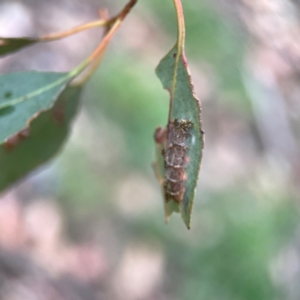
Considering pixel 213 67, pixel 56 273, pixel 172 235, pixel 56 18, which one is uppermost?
pixel 56 18

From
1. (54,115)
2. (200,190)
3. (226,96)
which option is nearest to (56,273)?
(200,190)

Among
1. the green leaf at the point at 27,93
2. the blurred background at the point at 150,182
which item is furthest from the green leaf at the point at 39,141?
the blurred background at the point at 150,182

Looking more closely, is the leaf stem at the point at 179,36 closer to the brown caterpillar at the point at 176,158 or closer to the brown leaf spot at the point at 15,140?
the brown caterpillar at the point at 176,158

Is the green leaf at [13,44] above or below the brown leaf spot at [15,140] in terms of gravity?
above

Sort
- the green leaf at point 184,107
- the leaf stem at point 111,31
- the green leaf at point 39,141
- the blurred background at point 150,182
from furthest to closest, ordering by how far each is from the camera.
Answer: the blurred background at point 150,182 → the green leaf at point 39,141 → the leaf stem at point 111,31 → the green leaf at point 184,107

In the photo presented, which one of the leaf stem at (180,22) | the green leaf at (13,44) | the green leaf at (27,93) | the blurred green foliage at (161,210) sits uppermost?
the green leaf at (13,44)

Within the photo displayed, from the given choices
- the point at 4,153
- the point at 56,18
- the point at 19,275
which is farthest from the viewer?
the point at 56,18

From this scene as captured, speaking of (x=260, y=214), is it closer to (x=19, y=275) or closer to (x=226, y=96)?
(x=226, y=96)

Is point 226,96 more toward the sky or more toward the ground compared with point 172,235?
more toward the sky
